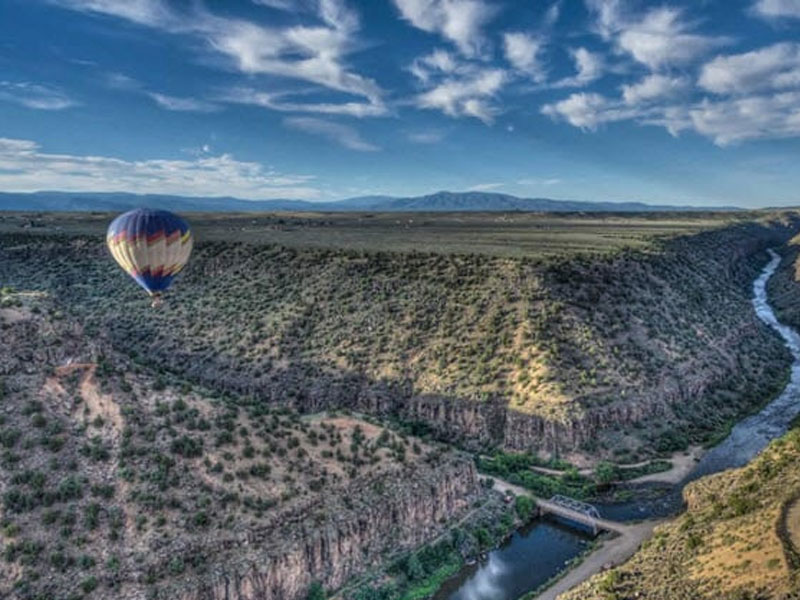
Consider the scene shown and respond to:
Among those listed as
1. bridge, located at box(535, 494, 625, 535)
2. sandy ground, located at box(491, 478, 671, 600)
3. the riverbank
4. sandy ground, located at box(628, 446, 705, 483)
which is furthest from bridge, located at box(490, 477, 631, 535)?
sandy ground, located at box(628, 446, 705, 483)

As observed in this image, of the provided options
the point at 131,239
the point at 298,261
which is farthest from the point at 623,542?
the point at 298,261

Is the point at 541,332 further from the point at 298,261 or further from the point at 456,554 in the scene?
the point at 298,261

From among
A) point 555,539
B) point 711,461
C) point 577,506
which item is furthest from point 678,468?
point 555,539

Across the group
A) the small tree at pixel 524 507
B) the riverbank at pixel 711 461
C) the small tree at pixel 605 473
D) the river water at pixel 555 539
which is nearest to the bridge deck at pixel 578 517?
the river water at pixel 555 539

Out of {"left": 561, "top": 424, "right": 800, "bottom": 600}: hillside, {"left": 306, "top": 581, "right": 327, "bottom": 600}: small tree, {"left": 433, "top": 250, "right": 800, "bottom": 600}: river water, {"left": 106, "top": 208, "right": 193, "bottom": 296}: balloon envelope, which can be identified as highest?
{"left": 106, "top": 208, "right": 193, "bottom": 296}: balloon envelope

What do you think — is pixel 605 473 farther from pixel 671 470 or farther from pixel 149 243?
pixel 149 243

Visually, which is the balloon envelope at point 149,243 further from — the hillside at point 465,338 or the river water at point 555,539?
the river water at point 555,539

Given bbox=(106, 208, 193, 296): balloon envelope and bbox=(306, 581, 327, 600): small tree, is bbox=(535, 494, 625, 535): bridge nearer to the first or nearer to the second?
bbox=(306, 581, 327, 600): small tree
